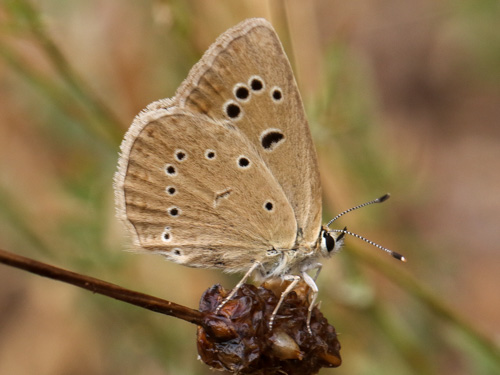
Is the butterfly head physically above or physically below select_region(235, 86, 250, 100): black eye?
below

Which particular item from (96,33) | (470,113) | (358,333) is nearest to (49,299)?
(96,33)

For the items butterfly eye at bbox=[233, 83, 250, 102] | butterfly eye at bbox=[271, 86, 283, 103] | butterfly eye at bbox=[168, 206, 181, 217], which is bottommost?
butterfly eye at bbox=[168, 206, 181, 217]

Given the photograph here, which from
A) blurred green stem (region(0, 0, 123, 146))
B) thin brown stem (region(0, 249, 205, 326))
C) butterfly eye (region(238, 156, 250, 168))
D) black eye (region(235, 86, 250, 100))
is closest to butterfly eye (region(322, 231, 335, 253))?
butterfly eye (region(238, 156, 250, 168))

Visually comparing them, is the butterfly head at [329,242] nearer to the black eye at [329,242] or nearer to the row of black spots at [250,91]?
the black eye at [329,242]

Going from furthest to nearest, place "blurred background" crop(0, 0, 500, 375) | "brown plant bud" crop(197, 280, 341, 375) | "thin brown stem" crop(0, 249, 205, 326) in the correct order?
"blurred background" crop(0, 0, 500, 375) → "brown plant bud" crop(197, 280, 341, 375) → "thin brown stem" crop(0, 249, 205, 326)

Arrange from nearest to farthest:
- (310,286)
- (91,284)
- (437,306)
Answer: (91,284)
(310,286)
(437,306)

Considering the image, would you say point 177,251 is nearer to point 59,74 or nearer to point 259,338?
point 259,338

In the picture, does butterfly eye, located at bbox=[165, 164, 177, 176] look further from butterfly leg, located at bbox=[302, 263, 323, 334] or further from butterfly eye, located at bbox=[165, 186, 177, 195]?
butterfly leg, located at bbox=[302, 263, 323, 334]

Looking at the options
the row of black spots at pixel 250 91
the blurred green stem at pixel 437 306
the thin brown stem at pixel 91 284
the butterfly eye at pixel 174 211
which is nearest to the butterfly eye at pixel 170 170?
the butterfly eye at pixel 174 211

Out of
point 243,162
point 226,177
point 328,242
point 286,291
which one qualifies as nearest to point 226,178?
point 226,177
